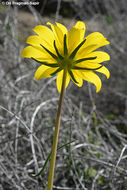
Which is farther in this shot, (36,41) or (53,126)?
(53,126)

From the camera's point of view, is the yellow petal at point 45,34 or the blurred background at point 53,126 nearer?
the yellow petal at point 45,34

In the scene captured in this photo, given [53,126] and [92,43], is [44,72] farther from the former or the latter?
[53,126]

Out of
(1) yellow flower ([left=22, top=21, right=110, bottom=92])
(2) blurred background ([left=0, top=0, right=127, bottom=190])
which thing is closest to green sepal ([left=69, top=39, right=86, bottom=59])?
(1) yellow flower ([left=22, top=21, right=110, bottom=92])

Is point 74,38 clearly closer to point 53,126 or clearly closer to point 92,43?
point 92,43

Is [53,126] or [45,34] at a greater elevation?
[45,34]

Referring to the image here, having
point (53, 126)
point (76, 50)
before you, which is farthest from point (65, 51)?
point (53, 126)

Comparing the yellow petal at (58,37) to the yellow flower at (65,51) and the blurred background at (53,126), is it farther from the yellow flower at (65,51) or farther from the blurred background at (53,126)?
the blurred background at (53,126)


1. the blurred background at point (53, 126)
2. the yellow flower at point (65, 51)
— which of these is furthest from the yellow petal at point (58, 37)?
the blurred background at point (53, 126)

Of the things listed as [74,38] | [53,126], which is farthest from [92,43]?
[53,126]

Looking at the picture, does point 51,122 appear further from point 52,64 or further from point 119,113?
point 52,64
